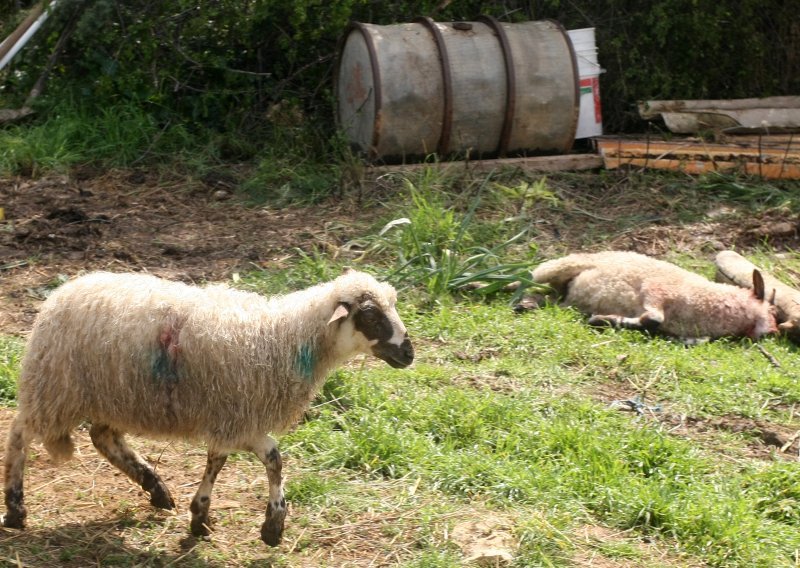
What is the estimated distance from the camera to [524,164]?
409 inches

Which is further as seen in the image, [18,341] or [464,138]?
[464,138]

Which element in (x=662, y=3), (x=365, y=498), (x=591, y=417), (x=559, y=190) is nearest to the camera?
(x=365, y=498)

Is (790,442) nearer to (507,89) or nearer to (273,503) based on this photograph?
(273,503)

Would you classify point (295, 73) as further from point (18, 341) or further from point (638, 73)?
point (18, 341)

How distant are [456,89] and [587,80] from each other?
164 centimetres

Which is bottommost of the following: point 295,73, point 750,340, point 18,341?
point 750,340

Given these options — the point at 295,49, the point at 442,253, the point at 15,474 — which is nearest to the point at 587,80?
the point at 295,49

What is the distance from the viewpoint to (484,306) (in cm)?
740

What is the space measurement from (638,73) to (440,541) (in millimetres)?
8333

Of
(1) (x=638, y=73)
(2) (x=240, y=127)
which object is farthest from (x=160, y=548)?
(1) (x=638, y=73)

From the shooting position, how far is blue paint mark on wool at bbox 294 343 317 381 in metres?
4.68

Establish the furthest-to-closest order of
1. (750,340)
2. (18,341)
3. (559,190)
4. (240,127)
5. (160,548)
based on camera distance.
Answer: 1. (240,127)
2. (559,190)
3. (750,340)
4. (18,341)
5. (160,548)

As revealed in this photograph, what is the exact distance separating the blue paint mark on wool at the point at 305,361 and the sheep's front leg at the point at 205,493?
0.48 meters

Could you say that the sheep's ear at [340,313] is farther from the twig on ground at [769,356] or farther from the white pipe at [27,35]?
the white pipe at [27,35]
